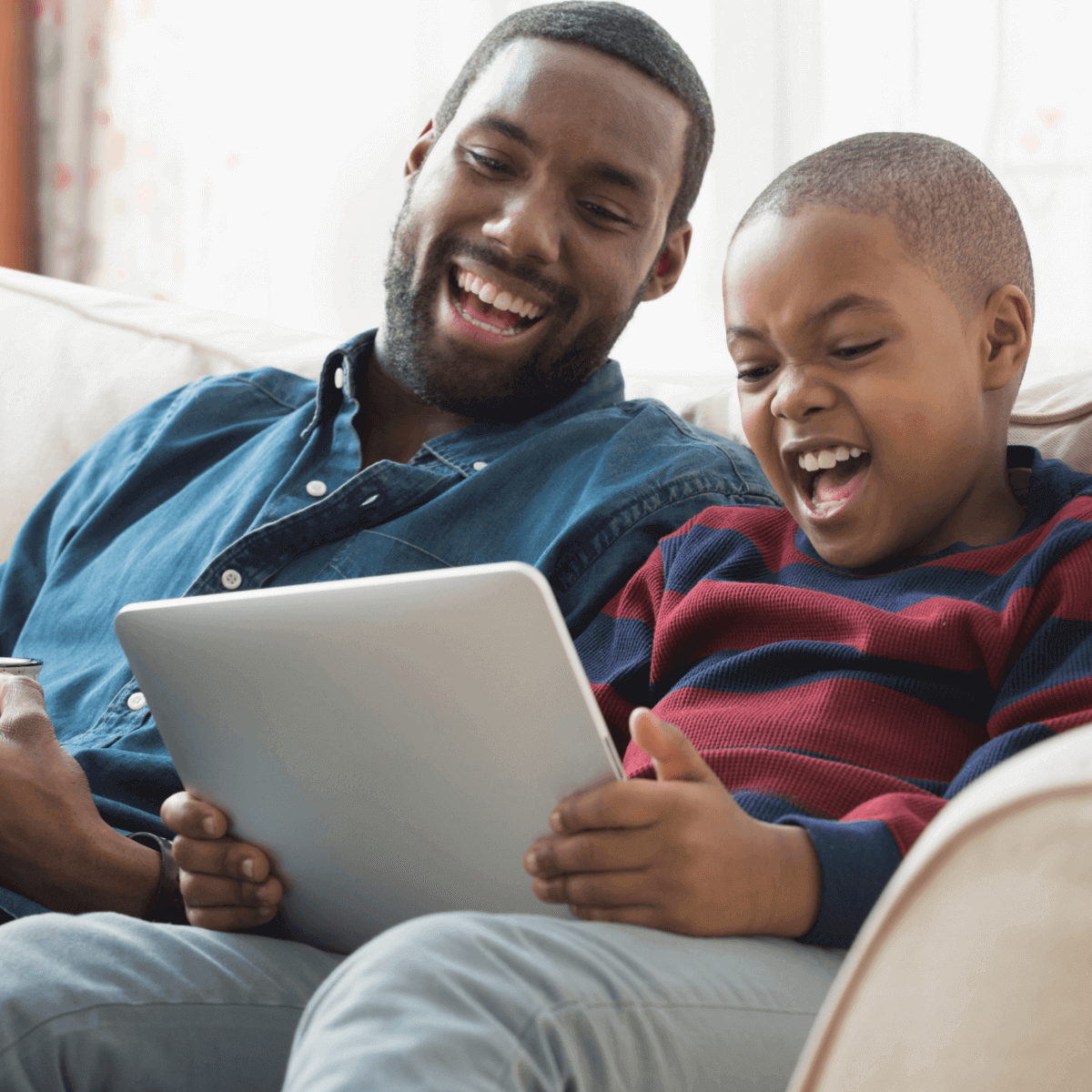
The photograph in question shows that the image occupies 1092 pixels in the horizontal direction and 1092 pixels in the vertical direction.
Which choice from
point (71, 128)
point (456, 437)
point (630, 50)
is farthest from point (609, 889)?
point (71, 128)

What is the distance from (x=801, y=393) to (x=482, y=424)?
1.60ft

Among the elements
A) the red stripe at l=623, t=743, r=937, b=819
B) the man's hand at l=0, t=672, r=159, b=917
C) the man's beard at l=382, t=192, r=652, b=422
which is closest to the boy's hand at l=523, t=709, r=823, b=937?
the red stripe at l=623, t=743, r=937, b=819

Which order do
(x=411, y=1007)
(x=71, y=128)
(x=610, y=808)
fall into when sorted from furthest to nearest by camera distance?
(x=71, y=128), (x=610, y=808), (x=411, y=1007)

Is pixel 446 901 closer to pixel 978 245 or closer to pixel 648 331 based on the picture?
pixel 978 245

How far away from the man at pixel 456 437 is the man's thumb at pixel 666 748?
0.42m

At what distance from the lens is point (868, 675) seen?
0.86 m

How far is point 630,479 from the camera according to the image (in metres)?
1.17

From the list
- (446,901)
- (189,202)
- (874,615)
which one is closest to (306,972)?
(446,901)

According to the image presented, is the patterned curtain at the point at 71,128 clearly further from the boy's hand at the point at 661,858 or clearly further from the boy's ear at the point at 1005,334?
the boy's hand at the point at 661,858

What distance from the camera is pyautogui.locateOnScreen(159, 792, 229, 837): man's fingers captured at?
83cm

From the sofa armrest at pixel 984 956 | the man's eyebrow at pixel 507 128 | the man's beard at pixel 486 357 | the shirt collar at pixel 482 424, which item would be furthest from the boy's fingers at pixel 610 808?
the man's eyebrow at pixel 507 128

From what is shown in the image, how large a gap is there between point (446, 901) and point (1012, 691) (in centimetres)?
39

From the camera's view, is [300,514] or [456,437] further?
[456,437]

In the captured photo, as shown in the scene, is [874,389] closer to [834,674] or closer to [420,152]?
[834,674]
